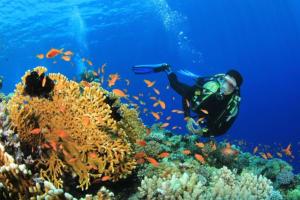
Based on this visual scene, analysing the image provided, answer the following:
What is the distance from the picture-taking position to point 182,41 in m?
109

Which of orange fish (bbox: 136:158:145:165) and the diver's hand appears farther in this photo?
the diver's hand

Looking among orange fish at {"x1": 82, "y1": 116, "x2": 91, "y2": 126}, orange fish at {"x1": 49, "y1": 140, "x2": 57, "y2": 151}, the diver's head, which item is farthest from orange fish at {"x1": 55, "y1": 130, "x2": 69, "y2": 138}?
the diver's head

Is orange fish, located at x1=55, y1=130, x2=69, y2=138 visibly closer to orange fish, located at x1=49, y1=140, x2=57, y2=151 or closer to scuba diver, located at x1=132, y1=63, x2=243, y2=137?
orange fish, located at x1=49, y1=140, x2=57, y2=151

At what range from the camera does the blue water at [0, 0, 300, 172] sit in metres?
42.5

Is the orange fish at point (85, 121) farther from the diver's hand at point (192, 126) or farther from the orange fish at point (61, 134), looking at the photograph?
the diver's hand at point (192, 126)

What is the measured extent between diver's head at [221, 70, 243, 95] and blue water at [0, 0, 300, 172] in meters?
5.52

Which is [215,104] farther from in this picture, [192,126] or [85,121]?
[85,121]

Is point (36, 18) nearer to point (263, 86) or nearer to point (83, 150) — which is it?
point (83, 150)

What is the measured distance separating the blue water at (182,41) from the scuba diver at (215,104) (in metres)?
5.22

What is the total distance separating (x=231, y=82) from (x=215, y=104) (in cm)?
67

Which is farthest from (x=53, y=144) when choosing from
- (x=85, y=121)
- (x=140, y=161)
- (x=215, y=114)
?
(x=215, y=114)

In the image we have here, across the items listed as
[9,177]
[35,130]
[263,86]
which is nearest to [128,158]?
[35,130]

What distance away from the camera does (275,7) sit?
262 ft

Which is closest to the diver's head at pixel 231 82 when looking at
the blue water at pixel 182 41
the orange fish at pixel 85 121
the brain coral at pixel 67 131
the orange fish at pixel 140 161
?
the orange fish at pixel 140 161
